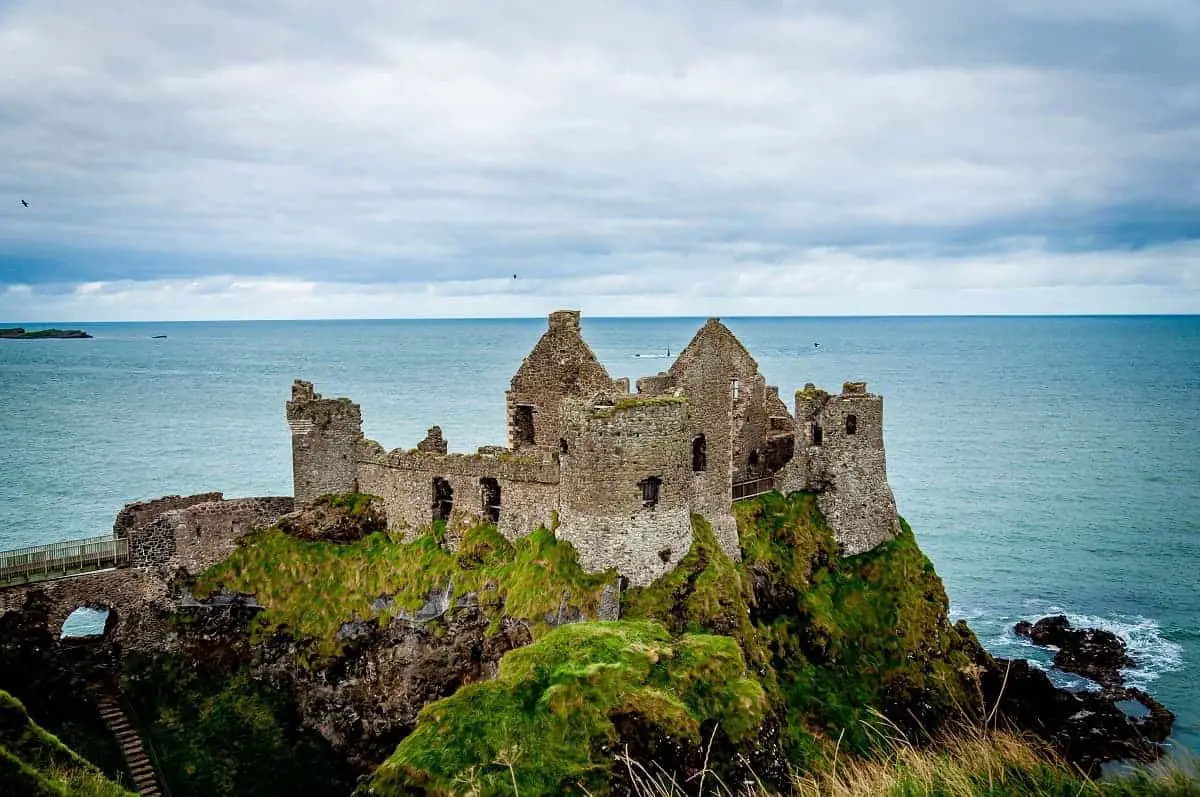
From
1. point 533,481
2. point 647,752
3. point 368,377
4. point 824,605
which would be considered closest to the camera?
point 647,752

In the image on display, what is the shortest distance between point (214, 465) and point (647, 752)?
69075mm

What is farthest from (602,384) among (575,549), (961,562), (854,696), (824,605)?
(961,562)

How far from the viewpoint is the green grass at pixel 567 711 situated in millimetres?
13906

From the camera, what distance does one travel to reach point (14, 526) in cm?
5428

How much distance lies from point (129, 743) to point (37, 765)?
16965 millimetres

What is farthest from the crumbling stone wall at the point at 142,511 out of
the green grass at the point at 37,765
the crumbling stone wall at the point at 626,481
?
the green grass at the point at 37,765

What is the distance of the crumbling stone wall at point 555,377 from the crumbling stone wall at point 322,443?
5.57 meters

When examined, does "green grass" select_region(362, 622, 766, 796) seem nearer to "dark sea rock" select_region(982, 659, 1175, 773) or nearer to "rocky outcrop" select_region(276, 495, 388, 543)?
"rocky outcrop" select_region(276, 495, 388, 543)

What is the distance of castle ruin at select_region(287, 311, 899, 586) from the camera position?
24609 millimetres

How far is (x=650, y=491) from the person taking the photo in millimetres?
25000

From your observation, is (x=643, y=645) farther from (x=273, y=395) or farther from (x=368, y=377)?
(x=368, y=377)

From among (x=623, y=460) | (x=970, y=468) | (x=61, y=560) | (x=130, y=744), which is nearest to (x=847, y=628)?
(x=623, y=460)

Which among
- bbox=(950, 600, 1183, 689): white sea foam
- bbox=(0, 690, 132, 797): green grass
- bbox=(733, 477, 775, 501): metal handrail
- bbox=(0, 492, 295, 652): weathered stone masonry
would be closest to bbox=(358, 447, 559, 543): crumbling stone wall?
bbox=(0, 492, 295, 652): weathered stone masonry

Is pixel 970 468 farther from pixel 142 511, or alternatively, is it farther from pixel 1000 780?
pixel 1000 780
